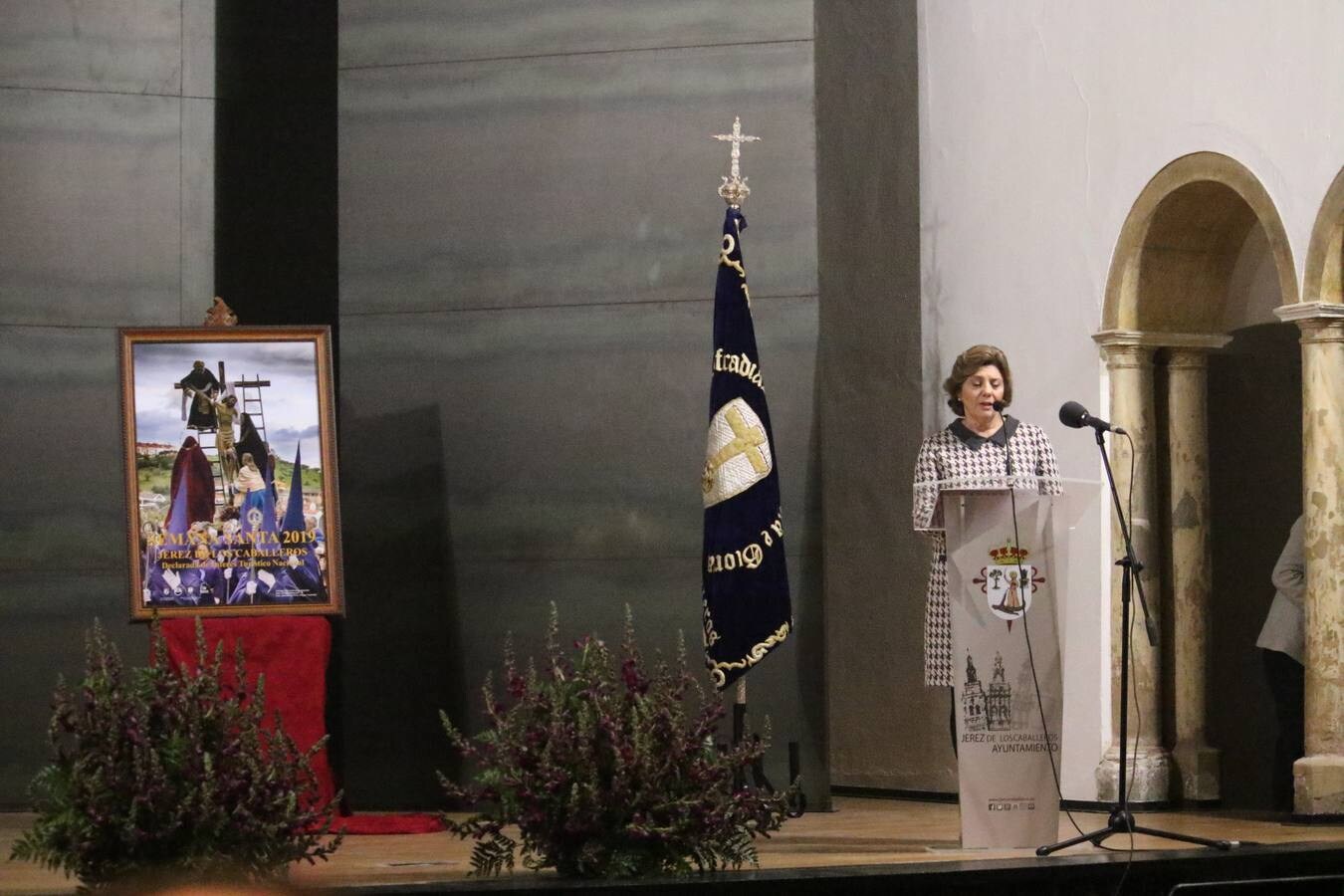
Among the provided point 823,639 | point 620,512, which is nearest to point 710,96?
point 620,512

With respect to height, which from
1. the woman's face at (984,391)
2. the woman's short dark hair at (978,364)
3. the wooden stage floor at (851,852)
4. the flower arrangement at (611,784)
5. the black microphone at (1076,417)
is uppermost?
the woman's short dark hair at (978,364)

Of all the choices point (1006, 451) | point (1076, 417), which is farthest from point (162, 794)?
point (1006, 451)

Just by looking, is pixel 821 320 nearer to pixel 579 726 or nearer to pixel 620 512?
pixel 620 512

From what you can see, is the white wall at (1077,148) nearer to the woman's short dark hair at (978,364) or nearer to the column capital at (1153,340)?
the column capital at (1153,340)

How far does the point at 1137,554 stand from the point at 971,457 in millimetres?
1791

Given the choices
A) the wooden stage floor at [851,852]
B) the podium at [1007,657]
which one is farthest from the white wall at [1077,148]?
the podium at [1007,657]

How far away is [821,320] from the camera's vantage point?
8094 millimetres

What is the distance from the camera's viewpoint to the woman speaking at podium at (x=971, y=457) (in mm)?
5480

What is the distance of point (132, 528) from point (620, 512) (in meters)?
1.99

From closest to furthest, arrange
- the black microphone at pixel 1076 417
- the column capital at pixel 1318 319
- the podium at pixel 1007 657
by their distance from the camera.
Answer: the black microphone at pixel 1076 417 < the podium at pixel 1007 657 < the column capital at pixel 1318 319

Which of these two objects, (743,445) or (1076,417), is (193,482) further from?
(1076,417)

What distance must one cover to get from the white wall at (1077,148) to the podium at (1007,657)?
1.97m

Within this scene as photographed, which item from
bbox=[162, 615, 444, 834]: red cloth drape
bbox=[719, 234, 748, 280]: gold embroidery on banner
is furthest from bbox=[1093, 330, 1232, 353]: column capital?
bbox=[162, 615, 444, 834]: red cloth drape

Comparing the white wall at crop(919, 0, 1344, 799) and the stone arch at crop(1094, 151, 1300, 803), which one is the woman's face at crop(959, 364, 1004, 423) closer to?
the white wall at crop(919, 0, 1344, 799)
